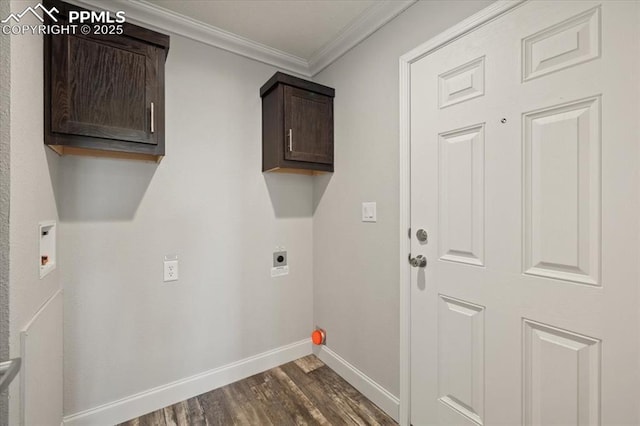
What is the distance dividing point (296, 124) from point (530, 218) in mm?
1466

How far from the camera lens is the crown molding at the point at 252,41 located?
1581 mm

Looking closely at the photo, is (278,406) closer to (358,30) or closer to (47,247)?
(47,247)

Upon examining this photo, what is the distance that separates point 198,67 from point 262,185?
2.96ft

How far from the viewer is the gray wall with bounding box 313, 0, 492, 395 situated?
1617mm

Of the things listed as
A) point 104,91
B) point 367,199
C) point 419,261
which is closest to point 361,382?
point 419,261

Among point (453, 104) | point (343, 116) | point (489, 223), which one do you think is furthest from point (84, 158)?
point (489, 223)

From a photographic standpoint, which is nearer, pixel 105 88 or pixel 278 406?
pixel 105 88

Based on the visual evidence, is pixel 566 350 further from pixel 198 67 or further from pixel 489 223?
pixel 198 67

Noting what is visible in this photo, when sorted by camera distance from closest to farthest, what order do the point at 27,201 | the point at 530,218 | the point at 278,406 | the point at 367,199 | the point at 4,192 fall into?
the point at 4,192 → the point at 27,201 → the point at 530,218 → the point at 278,406 → the point at 367,199

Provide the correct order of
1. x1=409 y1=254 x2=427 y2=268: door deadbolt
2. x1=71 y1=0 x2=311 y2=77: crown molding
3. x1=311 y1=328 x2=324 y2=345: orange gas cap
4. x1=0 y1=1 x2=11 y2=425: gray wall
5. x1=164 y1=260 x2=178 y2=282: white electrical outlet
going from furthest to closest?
x1=311 y1=328 x2=324 y2=345: orange gas cap → x1=164 y1=260 x2=178 y2=282: white electrical outlet → x1=71 y1=0 x2=311 y2=77: crown molding → x1=409 y1=254 x2=427 y2=268: door deadbolt → x1=0 y1=1 x2=11 y2=425: gray wall

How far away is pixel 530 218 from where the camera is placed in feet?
3.55

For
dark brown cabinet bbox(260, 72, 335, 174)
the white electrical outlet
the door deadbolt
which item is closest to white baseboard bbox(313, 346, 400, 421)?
the door deadbolt

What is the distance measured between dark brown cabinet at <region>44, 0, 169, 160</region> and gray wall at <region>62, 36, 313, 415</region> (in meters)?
0.28

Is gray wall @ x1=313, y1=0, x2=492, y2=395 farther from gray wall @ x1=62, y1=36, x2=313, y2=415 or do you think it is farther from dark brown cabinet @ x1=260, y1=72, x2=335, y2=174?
gray wall @ x1=62, y1=36, x2=313, y2=415
